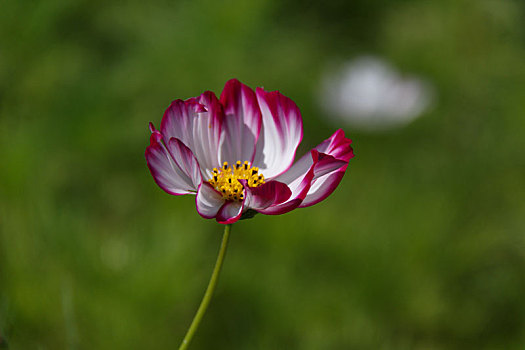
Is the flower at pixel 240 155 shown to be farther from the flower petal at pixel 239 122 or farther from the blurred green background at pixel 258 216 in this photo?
the blurred green background at pixel 258 216

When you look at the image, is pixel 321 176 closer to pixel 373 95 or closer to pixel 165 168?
pixel 165 168

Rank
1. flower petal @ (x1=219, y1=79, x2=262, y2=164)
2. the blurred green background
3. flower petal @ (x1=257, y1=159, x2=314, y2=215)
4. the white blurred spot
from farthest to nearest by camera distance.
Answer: the white blurred spot
the blurred green background
flower petal @ (x1=219, y1=79, x2=262, y2=164)
flower petal @ (x1=257, y1=159, x2=314, y2=215)

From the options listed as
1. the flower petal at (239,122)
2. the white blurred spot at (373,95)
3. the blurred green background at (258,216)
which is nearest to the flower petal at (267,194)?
the flower petal at (239,122)

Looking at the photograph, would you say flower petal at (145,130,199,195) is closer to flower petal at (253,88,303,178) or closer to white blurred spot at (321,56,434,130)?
flower petal at (253,88,303,178)

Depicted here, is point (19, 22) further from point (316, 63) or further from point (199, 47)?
point (316, 63)

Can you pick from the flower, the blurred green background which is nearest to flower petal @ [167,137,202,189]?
the flower

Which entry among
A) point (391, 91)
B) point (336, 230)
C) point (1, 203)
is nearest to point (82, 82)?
point (1, 203)
